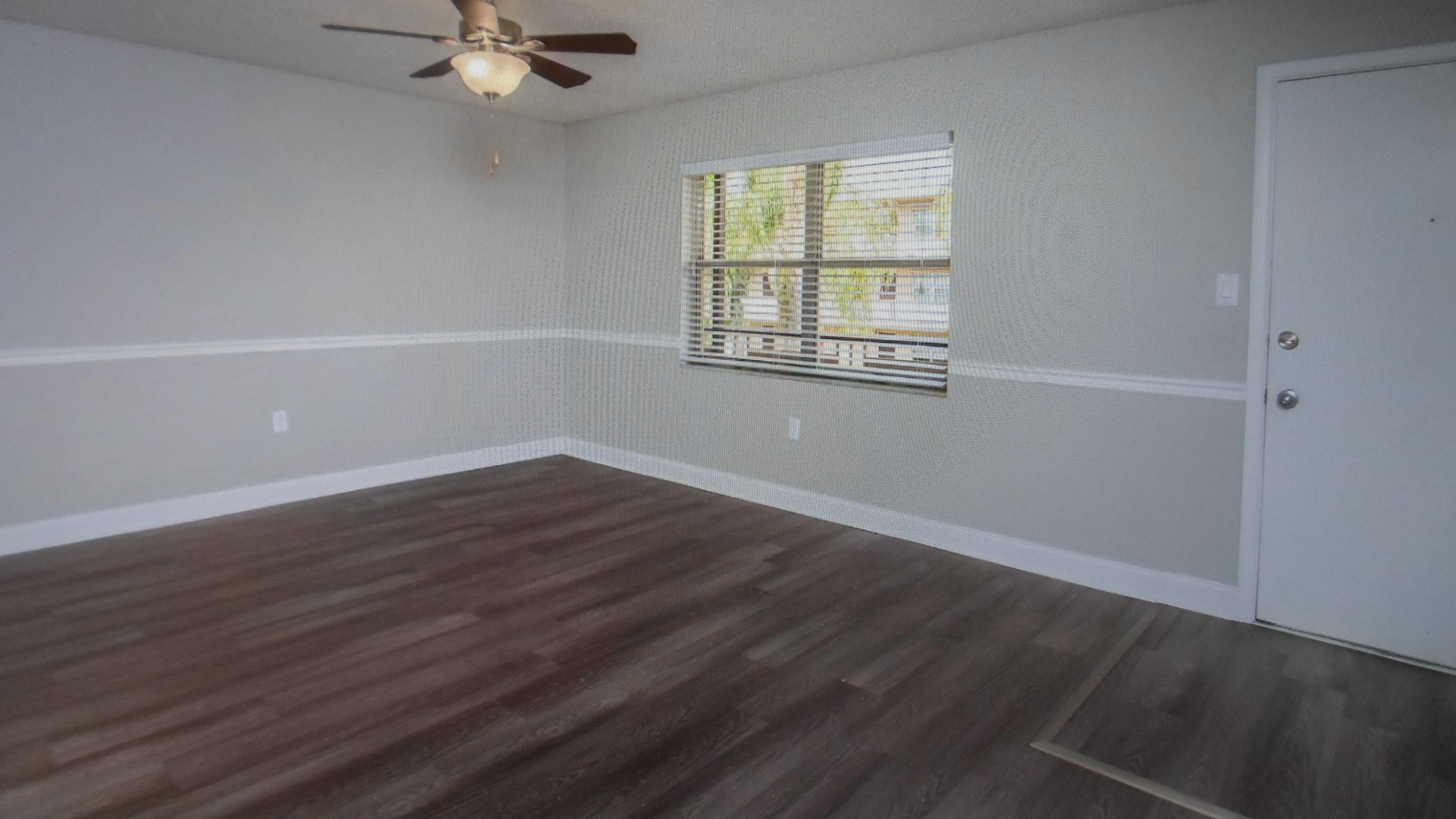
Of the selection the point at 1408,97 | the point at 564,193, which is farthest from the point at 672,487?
the point at 1408,97

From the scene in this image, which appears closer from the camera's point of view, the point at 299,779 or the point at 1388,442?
the point at 299,779

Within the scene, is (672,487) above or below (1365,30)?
below

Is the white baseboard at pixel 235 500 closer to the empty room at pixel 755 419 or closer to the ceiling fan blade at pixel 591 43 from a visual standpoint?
the empty room at pixel 755 419

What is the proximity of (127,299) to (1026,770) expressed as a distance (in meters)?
4.13

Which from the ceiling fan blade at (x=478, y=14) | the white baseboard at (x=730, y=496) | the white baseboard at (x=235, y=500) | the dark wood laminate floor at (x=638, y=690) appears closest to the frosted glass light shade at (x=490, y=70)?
the ceiling fan blade at (x=478, y=14)

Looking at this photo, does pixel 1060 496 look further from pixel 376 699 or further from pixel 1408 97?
pixel 376 699

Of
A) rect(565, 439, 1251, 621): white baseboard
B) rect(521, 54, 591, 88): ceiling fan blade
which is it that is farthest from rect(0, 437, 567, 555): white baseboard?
rect(521, 54, 591, 88): ceiling fan blade

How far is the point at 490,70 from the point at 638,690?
216 cm

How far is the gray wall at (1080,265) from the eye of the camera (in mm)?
2992

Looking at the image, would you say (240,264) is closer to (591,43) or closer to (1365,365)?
(591,43)

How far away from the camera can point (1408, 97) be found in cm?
265

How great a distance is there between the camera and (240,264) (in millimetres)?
4191

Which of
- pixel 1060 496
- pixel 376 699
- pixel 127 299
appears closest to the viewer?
pixel 376 699

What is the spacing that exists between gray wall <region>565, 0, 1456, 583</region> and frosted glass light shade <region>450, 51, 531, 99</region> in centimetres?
166
